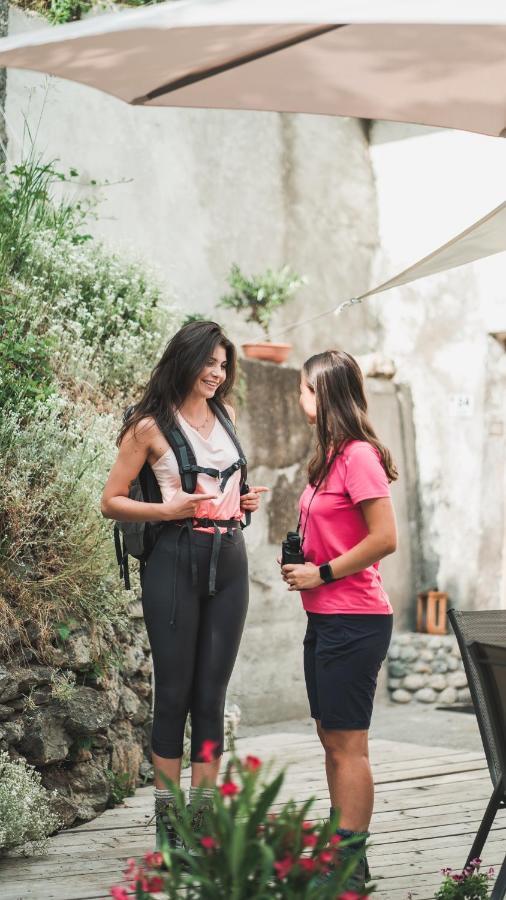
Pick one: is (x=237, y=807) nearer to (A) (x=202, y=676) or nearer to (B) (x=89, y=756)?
(A) (x=202, y=676)

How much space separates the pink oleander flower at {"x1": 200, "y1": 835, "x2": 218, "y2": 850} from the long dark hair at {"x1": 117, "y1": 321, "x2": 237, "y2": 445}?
1852 millimetres

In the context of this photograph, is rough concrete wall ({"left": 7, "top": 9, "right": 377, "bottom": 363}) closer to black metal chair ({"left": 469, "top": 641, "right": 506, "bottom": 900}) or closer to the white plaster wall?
the white plaster wall

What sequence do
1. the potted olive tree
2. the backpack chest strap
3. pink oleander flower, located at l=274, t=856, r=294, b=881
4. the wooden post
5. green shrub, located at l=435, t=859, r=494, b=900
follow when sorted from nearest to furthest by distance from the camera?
1. pink oleander flower, located at l=274, t=856, r=294, b=881
2. green shrub, located at l=435, t=859, r=494, b=900
3. the backpack chest strap
4. the potted olive tree
5. the wooden post

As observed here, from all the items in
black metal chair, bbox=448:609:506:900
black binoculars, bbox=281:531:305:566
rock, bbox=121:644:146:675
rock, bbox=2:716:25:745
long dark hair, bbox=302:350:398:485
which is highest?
long dark hair, bbox=302:350:398:485

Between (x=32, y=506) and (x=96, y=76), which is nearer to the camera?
(x=96, y=76)

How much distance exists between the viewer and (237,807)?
5.45ft

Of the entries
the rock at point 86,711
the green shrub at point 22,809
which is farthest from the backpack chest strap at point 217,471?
the rock at point 86,711

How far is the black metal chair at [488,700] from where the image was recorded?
271cm

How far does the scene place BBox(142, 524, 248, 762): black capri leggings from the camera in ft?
10.7

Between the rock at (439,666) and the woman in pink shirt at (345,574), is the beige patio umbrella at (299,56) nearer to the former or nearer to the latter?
the woman in pink shirt at (345,574)

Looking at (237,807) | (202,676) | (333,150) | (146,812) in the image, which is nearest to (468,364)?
(333,150)

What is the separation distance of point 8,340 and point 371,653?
2591 mm

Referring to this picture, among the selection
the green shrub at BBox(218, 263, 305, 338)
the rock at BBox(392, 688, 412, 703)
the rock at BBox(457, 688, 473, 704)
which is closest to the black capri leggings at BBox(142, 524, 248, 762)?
the green shrub at BBox(218, 263, 305, 338)

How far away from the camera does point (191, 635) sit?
10.7 ft
